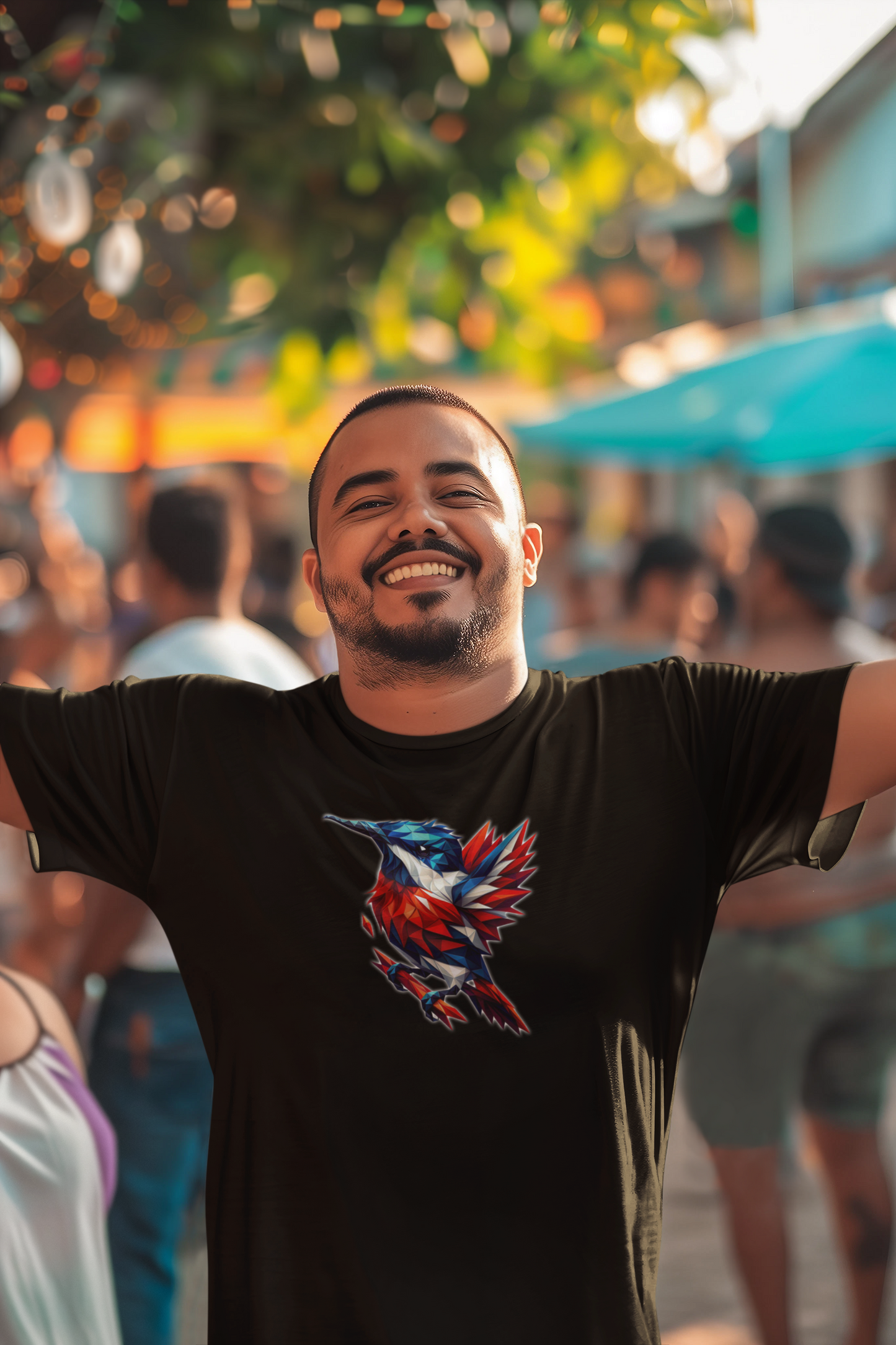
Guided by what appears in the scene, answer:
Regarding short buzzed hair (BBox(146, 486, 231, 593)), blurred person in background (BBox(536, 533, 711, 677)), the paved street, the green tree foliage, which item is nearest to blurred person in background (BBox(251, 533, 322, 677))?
the green tree foliage

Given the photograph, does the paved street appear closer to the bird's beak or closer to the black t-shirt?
the black t-shirt

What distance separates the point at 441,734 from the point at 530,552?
0.31 meters

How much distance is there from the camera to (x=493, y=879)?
1.48 metres

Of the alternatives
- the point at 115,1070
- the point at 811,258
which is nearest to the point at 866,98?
the point at 115,1070

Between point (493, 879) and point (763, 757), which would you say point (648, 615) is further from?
point (493, 879)

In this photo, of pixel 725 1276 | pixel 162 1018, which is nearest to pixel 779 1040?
pixel 725 1276

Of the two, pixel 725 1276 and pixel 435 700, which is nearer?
pixel 435 700

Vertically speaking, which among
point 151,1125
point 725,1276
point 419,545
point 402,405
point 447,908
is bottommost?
point 725,1276

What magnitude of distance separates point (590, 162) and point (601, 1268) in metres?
3.75

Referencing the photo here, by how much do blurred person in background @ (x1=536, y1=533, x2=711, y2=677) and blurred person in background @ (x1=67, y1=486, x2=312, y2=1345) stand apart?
3.42ft

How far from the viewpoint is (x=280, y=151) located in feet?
13.0

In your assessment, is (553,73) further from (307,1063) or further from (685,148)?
(307,1063)

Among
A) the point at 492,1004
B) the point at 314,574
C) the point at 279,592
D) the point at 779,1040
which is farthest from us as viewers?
the point at 279,592

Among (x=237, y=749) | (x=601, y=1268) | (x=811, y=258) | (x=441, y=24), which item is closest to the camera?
(x=601, y=1268)
